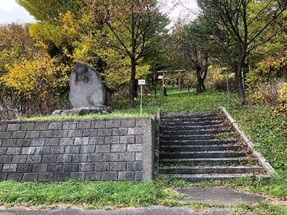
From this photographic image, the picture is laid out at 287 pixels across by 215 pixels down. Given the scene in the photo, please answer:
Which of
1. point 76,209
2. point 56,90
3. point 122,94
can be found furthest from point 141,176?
point 122,94

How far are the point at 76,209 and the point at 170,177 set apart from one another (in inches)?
94.9

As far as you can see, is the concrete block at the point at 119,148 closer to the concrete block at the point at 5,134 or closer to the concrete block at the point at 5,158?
the concrete block at the point at 5,158

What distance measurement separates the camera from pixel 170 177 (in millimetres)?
6422

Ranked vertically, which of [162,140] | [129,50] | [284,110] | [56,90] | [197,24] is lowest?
[162,140]

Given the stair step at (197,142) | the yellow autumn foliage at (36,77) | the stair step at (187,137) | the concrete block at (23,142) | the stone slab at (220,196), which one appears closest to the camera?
the stone slab at (220,196)

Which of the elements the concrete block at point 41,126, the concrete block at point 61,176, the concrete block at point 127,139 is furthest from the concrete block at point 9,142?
the concrete block at point 127,139

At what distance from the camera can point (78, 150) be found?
256 inches

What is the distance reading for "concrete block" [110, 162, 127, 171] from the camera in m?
6.15

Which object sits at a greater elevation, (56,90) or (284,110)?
(56,90)

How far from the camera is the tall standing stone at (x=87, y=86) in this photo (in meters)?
9.27

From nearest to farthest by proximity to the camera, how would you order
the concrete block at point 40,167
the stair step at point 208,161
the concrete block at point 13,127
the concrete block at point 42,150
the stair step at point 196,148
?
1. the concrete block at point 40,167
2. the concrete block at point 42,150
3. the concrete block at point 13,127
4. the stair step at point 208,161
5. the stair step at point 196,148

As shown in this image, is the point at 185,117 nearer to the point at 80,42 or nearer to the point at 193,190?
the point at 193,190

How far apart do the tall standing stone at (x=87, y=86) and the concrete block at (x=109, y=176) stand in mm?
3538

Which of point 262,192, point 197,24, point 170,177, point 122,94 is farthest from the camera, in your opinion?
point 122,94
